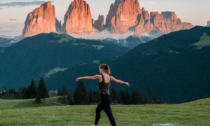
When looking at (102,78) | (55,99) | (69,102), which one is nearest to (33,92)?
(55,99)

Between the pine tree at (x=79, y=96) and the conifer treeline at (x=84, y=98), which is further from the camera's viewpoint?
the conifer treeline at (x=84, y=98)

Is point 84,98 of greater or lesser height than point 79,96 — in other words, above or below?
below

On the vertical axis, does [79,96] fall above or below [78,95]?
below

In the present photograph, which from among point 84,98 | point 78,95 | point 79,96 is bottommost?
point 84,98

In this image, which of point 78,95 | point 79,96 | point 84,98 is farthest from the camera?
point 84,98

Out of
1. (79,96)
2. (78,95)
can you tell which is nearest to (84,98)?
(79,96)

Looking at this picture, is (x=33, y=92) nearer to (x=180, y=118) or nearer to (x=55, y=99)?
(x=55, y=99)

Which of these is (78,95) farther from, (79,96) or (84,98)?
(84,98)

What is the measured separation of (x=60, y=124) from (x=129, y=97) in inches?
3233

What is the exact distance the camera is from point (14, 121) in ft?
58.4

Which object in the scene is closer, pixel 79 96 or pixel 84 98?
pixel 79 96

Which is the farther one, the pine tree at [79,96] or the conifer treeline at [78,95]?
the conifer treeline at [78,95]

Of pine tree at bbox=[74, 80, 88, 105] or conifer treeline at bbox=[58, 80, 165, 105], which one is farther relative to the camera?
conifer treeline at bbox=[58, 80, 165, 105]

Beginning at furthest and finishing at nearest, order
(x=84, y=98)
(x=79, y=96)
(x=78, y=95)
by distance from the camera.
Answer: (x=84, y=98), (x=78, y=95), (x=79, y=96)
